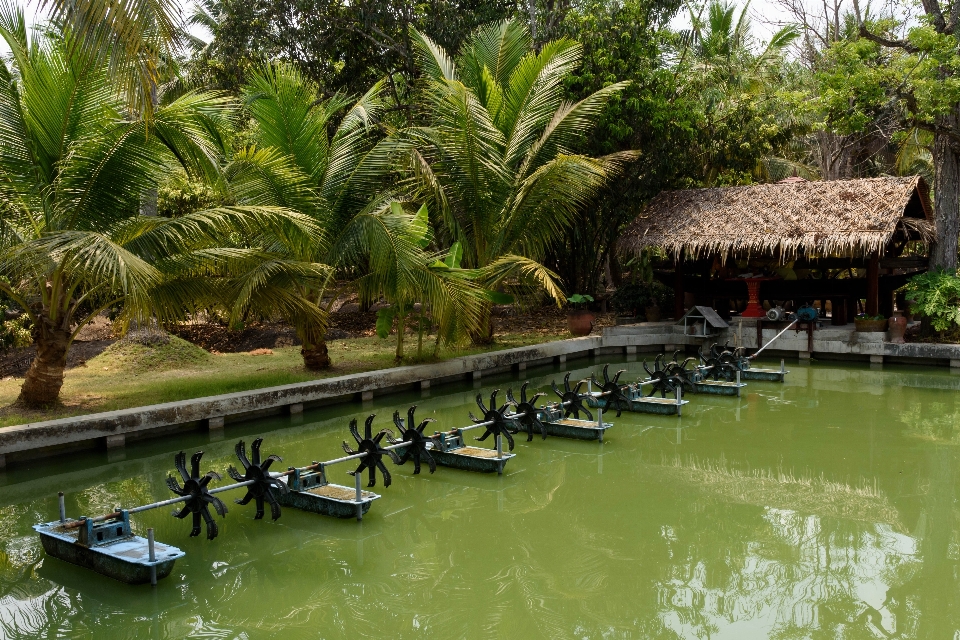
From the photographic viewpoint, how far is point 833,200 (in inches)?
594

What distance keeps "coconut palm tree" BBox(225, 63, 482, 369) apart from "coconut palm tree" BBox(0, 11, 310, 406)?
4.40 ft

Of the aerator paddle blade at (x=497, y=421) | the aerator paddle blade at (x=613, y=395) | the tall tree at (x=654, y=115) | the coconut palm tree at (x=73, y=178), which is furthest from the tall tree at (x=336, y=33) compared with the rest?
the aerator paddle blade at (x=497, y=421)

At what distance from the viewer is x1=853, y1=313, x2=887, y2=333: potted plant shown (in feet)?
48.1

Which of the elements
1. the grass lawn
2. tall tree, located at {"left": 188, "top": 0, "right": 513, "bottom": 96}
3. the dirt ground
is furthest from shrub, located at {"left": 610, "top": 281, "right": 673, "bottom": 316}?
tall tree, located at {"left": 188, "top": 0, "right": 513, "bottom": 96}

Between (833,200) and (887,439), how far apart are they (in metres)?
6.70

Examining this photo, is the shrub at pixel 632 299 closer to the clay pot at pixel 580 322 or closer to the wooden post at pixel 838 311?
the clay pot at pixel 580 322

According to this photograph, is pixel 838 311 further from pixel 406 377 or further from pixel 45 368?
pixel 45 368

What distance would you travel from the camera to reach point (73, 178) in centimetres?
866

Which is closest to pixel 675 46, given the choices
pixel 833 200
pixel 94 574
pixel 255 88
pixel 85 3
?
pixel 833 200

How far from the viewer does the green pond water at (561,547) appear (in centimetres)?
510

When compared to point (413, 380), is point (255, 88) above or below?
above

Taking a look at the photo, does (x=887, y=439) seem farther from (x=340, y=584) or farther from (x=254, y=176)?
(x=254, y=176)

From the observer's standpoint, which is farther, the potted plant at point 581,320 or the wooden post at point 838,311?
the potted plant at point 581,320

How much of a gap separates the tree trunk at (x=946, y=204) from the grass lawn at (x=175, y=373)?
23.5 feet
